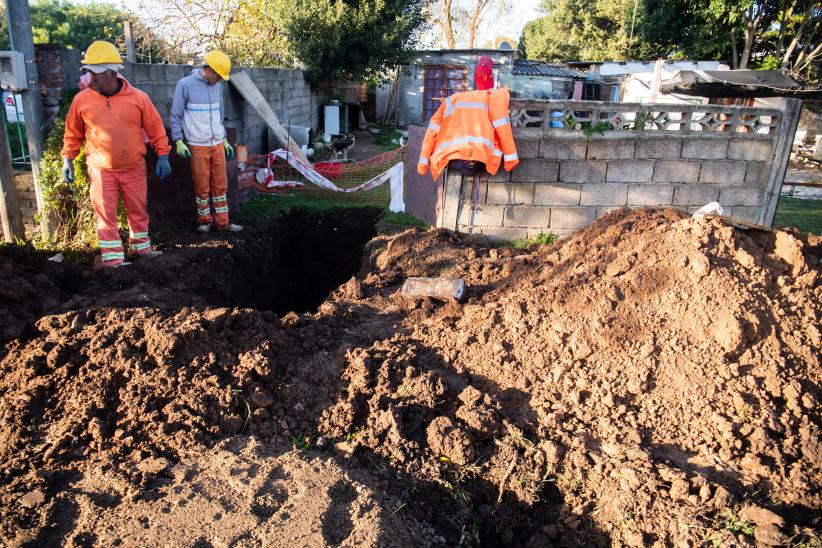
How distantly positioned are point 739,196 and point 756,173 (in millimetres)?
304

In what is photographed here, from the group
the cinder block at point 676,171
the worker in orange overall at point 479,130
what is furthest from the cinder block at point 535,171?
the cinder block at point 676,171

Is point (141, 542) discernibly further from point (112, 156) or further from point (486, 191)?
point (486, 191)

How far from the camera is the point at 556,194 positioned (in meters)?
6.55

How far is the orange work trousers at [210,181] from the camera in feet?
20.5

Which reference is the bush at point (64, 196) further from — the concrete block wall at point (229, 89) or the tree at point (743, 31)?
the tree at point (743, 31)

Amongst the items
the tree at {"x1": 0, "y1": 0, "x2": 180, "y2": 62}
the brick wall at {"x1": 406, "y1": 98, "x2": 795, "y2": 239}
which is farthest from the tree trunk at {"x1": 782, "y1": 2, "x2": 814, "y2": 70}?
the tree at {"x1": 0, "y1": 0, "x2": 180, "y2": 62}

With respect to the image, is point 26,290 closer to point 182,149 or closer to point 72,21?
point 182,149

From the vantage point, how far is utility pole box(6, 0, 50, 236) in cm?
529

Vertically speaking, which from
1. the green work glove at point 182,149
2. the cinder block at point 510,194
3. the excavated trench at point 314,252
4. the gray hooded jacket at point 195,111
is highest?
the gray hooded jacket at point 195,111

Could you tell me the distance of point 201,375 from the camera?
11.7 ft

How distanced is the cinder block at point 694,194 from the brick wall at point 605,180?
0.01 m

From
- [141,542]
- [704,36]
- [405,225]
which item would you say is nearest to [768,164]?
[405,225]

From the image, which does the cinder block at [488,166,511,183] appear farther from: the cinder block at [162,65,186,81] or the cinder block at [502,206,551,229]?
the cinder block at [162,65,186,81]

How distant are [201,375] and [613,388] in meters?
2.53
